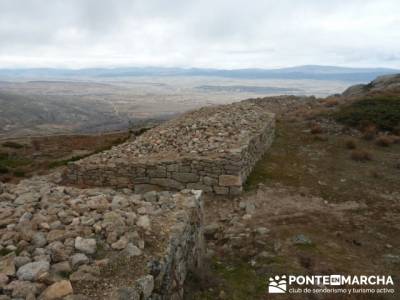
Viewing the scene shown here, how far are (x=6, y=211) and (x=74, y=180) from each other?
7283mm

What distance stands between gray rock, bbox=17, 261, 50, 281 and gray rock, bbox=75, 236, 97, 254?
0.51m

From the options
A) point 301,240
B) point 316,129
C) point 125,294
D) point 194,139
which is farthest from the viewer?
point 316,129

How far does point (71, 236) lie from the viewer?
537 cm

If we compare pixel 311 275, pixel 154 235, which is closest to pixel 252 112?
pixel 311 275

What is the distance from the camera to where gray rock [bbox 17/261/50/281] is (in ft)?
14.7

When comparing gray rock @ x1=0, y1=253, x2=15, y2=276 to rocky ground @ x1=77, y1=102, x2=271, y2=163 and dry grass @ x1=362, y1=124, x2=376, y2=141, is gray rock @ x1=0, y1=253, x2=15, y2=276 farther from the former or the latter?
dry grass @ x1=362, y1=124, x2=376, y2=141

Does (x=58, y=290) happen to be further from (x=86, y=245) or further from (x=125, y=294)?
(x=86, y=245)

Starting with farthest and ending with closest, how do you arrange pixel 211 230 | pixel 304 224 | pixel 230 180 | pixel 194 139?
1. pixel 194 139
2. pixel 230 180
3. pixel 304 224
4. pixel 211 230

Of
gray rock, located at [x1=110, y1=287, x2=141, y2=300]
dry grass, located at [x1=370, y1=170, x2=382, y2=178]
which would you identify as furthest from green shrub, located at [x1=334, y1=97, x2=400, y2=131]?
gray rock, located at [x1=110, y1=287, x2=141, y2=300]

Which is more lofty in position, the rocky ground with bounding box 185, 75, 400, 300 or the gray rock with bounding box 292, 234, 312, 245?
the gray rock with bounding box 292, 234, 312, 245

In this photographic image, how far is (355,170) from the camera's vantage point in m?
14.5

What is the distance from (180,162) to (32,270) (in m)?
7.78

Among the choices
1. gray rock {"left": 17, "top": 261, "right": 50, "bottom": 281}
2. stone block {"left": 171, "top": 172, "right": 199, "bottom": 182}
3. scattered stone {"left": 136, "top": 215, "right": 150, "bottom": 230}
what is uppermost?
gray rock {"left": 17, "top": 261, "right": 50, "bottom": 281}

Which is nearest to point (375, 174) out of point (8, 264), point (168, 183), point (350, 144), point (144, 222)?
point (350, 144)
